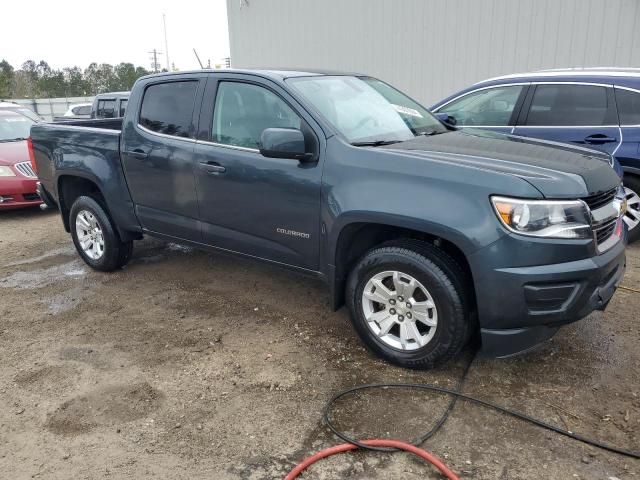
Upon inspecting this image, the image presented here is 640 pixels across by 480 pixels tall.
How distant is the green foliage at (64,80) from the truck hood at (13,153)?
85.3 ft

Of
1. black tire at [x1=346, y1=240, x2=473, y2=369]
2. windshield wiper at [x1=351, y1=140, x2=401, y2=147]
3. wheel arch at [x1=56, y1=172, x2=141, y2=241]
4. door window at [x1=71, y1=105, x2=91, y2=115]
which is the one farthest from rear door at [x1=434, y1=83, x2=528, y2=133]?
door window at [x1=71, y1=105, x2=91, y2=115]

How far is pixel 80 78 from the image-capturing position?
3391 centimetres

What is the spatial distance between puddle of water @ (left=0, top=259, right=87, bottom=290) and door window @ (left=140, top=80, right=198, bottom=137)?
1.83 m

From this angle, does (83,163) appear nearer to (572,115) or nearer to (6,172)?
(6,172)

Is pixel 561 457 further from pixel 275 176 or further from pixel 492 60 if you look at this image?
pixel 492 60

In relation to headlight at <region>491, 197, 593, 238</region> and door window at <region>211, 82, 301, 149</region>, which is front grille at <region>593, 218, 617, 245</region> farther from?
door window at <region>211, 82, 301, 149</region>

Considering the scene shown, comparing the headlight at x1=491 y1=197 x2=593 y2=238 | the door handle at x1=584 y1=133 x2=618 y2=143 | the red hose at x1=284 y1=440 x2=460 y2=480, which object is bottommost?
the red hose at x1=284 y1=440 x2=460 y2=480

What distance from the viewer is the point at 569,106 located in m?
5.48

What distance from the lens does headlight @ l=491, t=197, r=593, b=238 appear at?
2768 millimetres

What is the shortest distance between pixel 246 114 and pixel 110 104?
339 inches

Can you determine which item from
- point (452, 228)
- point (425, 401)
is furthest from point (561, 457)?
point (452, 228)

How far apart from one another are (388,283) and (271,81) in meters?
1.60

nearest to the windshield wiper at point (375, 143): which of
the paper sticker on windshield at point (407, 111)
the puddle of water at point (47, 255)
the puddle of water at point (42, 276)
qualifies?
the paper sticker on windshield at point (407, 111)

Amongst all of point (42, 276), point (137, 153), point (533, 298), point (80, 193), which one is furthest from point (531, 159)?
point (42, 276)
